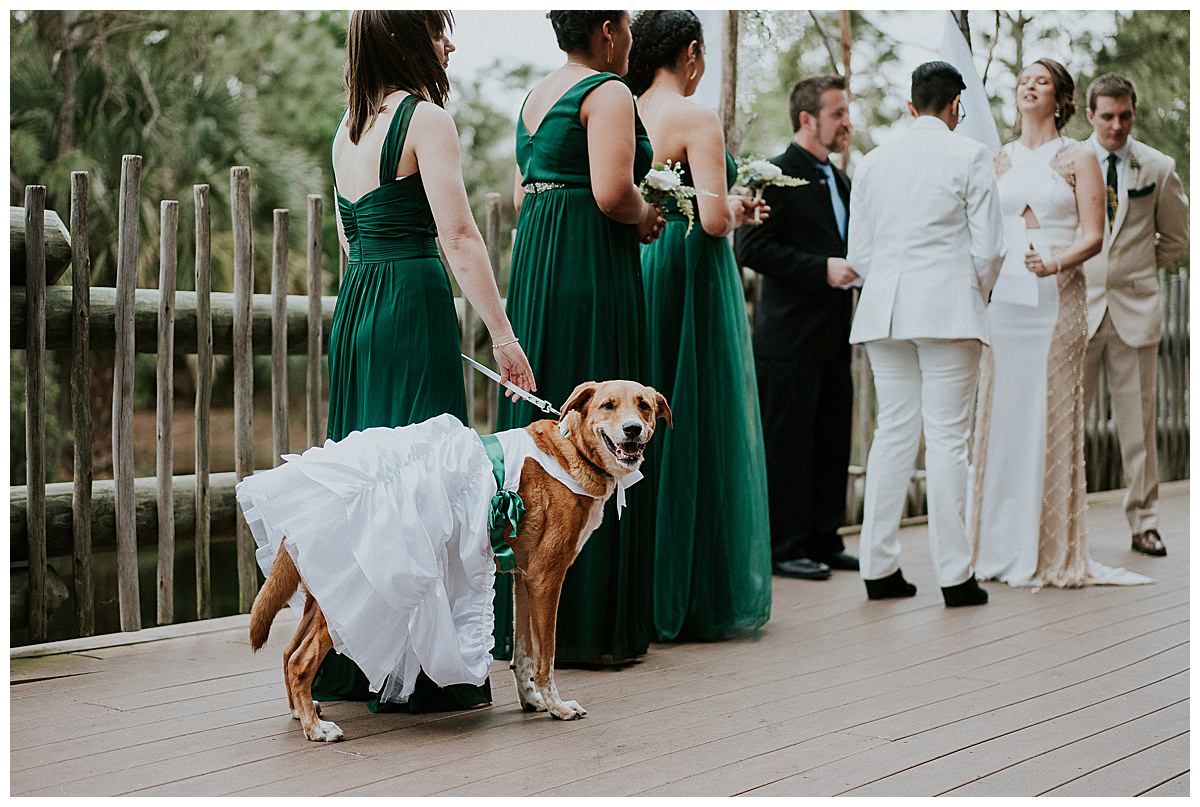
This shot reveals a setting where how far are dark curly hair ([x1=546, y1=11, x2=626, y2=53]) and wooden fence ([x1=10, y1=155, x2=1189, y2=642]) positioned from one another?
30.2 inches

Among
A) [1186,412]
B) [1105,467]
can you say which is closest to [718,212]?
[1105,467]

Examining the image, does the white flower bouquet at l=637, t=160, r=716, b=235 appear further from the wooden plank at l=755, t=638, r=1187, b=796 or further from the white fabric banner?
the wooden plank at l=755, t=638, r=1187, b=796

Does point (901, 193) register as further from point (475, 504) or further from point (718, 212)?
point (475, 504)

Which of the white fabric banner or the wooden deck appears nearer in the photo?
the wooden deck

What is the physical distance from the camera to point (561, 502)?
3.38m

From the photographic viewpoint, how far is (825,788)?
284 cm

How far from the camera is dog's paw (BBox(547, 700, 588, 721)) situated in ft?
11.2

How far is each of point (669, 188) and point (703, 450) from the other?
95 centimetres

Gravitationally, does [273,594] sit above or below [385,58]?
below

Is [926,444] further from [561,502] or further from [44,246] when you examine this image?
[44,246]

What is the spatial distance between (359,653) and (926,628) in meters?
2.38

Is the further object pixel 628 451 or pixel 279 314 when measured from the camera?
pixel 279 314

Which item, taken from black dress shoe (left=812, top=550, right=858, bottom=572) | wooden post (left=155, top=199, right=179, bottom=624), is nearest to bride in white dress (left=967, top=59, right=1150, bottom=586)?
black dress shoe (left=812, top=550, right=858, bottom=572)

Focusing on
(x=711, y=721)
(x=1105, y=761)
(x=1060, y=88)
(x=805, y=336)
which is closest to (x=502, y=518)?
(x=711, y=721)
